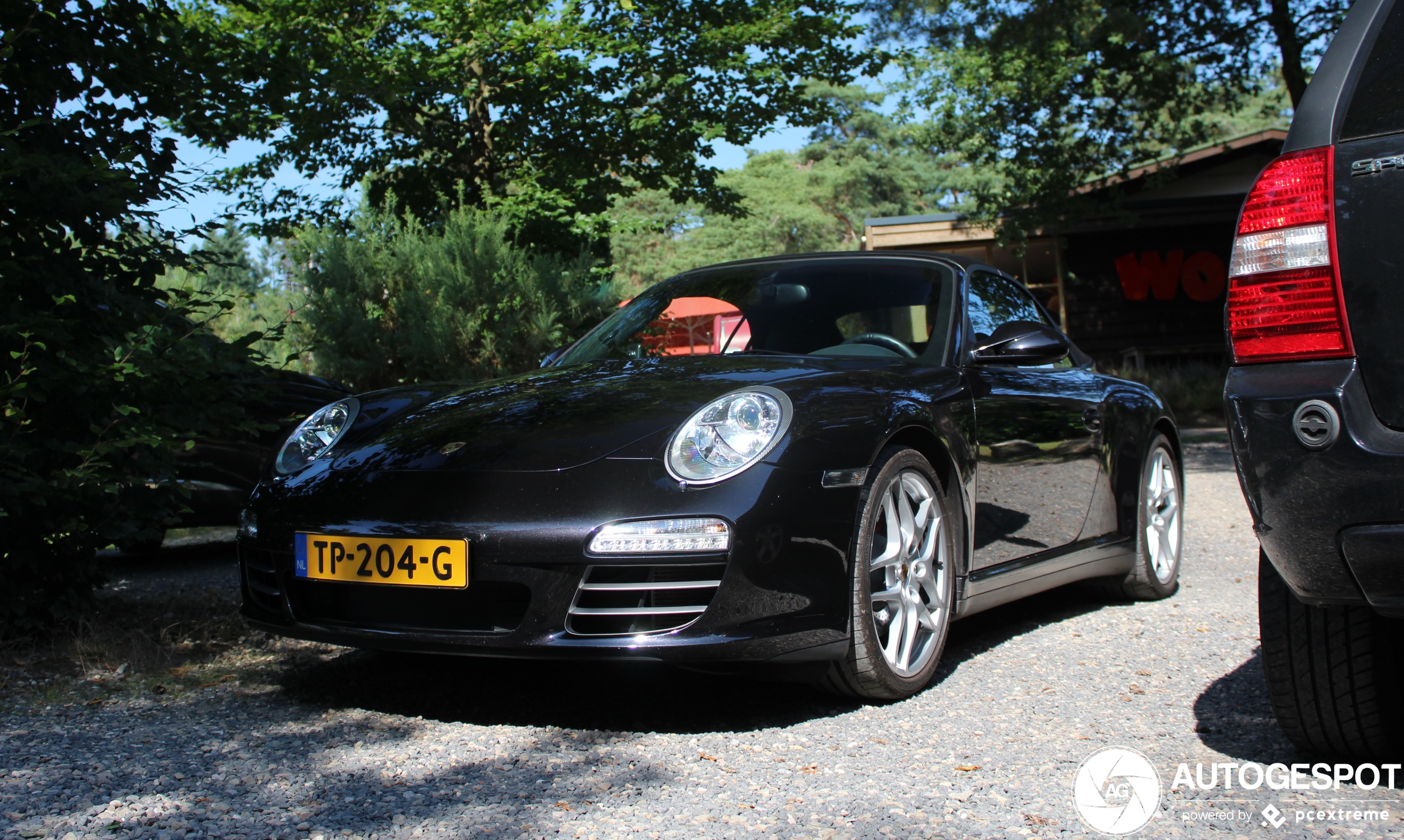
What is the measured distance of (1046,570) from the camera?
4062 millimetres

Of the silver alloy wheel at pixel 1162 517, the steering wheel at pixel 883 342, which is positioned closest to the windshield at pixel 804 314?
the steering wheel at pixel 883 342

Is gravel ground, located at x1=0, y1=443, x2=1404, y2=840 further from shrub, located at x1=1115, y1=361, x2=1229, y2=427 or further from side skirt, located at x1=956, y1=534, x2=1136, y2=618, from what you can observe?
shrub, located at x1=1115, y1=361, x2=1229, y2=427

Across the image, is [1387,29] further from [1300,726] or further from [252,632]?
[252,632]

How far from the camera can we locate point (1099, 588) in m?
4.99

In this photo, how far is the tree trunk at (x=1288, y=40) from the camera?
14.2 m

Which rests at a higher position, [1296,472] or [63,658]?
[1296,472]

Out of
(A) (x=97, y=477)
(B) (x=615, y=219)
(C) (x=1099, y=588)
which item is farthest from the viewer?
(B) (x=615, y=219)

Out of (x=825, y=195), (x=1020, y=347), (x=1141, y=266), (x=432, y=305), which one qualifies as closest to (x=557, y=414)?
(x=1020, y=347)

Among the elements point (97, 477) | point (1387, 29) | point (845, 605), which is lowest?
point (845, 605)

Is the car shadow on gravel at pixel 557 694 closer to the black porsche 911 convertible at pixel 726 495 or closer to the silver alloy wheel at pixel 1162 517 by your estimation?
the black porsche 911 convertible at pixel 726 495

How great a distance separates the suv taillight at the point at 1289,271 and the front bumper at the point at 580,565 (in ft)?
3.62

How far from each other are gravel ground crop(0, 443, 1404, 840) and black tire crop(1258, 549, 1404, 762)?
0.40ft

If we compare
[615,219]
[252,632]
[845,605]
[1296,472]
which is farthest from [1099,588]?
[615,219]

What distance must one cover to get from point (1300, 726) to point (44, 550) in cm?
359
